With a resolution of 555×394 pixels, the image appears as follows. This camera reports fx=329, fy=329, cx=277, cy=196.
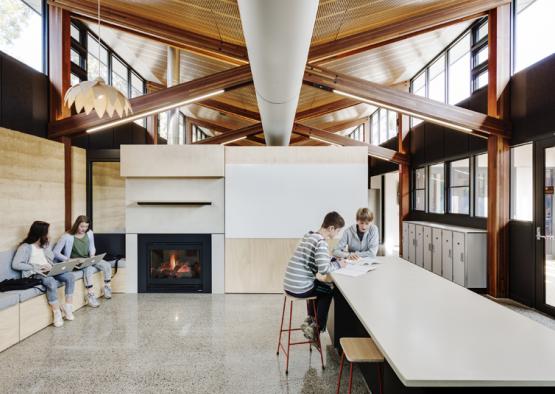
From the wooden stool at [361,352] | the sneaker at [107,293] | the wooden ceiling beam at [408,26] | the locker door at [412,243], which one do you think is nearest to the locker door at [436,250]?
the locker door at [412,243]

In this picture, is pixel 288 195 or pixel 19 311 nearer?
pixel 19 311

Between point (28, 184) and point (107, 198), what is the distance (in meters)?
2.02

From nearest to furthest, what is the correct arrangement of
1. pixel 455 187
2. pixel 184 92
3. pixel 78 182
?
pixel 184 92, pixel 78 182, pixel 455 187

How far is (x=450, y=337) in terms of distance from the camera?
5.55ft

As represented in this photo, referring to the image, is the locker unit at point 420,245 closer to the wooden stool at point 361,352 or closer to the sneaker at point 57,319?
the wooden stool at point 361,352

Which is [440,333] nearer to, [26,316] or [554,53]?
[26,316]

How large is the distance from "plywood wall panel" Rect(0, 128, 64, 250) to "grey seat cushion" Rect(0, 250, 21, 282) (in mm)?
84

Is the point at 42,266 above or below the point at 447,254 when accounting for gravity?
above

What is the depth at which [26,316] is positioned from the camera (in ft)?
Result: 12.3

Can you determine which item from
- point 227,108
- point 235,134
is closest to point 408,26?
point 227,108

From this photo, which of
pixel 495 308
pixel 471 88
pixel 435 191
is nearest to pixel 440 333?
pixel 495 308

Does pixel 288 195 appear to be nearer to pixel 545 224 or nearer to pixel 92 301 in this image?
pixel 92 301

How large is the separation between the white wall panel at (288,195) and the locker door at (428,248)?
2.27 meters

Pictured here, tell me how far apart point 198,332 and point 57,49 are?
4.87m
